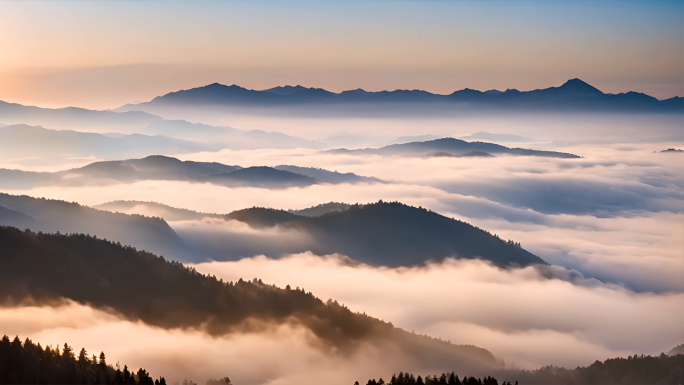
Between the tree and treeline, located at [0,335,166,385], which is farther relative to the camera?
the tree

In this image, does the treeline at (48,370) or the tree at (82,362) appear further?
the tree at (82,362)

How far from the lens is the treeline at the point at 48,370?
121125 mm

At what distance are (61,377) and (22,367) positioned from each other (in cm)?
770

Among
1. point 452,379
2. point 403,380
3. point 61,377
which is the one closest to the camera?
point 61,377

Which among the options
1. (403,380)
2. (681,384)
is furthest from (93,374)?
Answer: (681,384)

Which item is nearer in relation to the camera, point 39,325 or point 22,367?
point 22,367

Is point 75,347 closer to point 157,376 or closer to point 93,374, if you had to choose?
point 157,376

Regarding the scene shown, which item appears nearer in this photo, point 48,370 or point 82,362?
point 48,370

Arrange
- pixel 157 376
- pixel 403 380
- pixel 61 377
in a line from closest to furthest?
1. pixel 61 377
2. pixel 403 380
3. pixel 157 376

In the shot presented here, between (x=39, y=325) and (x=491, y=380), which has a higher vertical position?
(x=39, y=325)

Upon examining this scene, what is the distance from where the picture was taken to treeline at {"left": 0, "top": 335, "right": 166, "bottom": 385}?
121m

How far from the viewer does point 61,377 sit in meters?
122

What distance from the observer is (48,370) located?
12325 centimetres

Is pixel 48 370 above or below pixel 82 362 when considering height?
below
